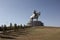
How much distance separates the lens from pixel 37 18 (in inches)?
2367

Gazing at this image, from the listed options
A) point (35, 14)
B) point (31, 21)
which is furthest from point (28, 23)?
point (35, 14)

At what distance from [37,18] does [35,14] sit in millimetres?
1963

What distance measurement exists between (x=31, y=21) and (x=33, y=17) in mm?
2655

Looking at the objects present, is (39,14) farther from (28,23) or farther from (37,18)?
(28,23)

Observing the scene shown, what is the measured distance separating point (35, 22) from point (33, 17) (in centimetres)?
234

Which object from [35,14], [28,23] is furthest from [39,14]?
[28,23]

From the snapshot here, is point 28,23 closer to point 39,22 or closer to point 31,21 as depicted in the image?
point 31,21

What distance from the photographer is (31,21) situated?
204 feet

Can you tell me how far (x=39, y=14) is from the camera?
196 feet

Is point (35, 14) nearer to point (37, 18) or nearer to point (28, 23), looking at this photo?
point (37, 18)

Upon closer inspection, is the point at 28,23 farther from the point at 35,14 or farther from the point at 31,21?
the point at 35,14

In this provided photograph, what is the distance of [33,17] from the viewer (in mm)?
60219

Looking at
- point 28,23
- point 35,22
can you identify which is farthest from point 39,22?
point 28,23

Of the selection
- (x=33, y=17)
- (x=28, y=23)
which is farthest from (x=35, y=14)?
(x=28, y=23)
